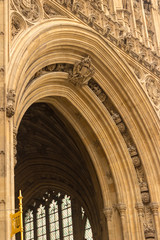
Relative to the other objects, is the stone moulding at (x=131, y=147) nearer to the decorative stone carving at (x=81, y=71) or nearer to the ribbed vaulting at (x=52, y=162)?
the decorative stone carving at (x=81, y=71)

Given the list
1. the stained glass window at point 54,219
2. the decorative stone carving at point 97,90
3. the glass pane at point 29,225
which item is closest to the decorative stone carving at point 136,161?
the decorative stone carving at point 97,90

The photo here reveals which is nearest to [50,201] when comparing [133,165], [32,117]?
[32,117]

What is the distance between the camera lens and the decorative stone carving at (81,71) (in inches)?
671

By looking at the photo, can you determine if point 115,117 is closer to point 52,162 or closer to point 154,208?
point 154,208

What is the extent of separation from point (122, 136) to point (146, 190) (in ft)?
6.20

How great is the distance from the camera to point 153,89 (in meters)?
19.4

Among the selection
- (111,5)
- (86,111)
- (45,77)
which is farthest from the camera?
(111,5)

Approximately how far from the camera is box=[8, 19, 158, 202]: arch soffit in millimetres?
13688

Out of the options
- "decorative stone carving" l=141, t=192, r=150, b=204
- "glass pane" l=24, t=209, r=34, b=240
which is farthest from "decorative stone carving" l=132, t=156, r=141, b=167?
"glass pane" l=24, t=209, r=34, b=240

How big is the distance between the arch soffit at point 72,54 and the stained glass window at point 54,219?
7.71m

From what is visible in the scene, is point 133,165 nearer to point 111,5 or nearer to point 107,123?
point 107,123

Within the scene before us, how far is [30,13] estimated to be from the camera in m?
14.7

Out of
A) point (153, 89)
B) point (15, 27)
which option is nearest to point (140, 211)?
point (153, 89)

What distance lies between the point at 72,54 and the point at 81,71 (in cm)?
61
